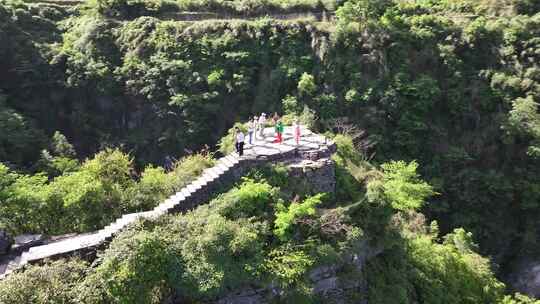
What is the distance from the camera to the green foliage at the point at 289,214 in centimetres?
1539

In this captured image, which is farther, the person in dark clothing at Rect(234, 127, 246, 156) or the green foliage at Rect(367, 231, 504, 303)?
the person in dark clothing at Rect(234, 127, 246, 156)

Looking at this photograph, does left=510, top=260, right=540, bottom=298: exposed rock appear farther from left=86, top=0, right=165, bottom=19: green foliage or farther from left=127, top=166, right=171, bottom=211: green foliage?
left=86, top=0, right=165, bottom=19: green foliage

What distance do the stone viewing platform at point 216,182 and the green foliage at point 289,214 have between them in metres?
1.78

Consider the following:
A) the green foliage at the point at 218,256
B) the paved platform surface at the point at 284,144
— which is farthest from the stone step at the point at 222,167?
the green foliage at the point at 218,256

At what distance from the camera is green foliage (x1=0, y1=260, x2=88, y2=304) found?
12.8 metres

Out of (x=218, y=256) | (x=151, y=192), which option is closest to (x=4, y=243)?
(x=151, y=192)

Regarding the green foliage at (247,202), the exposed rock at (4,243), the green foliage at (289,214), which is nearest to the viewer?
the green foliage at (289,214)

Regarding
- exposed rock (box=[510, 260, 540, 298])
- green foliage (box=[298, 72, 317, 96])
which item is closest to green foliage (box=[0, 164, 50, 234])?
green foliage (box=[298, 72, 317, 96])

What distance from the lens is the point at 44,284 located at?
1325 cm

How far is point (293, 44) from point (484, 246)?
20.8 m

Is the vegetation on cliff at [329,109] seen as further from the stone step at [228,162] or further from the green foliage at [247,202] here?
the green foliage at [247,202]

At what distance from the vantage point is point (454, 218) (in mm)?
31453

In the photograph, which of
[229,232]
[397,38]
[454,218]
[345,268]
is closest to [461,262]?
[345,268]

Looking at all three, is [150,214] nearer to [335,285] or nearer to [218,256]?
[218,256]
